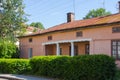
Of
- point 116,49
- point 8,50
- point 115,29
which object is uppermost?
point 115,29

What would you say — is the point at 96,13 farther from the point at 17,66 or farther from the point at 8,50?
the point at 17,66

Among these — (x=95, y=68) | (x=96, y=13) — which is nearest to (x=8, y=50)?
(x=95, y=68)

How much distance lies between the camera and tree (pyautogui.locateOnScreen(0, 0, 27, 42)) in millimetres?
27844

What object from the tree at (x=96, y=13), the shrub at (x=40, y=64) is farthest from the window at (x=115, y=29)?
the tree at (x=96, y=13)

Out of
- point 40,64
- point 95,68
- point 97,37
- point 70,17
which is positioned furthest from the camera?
point 70,17

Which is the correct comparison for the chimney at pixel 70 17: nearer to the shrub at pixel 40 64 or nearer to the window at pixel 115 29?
the window at pixel 115 29

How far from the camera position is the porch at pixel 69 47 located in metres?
25.4

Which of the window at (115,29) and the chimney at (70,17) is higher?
the chimney at (70,17)

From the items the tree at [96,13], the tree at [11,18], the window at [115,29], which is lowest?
the window at [115,29]

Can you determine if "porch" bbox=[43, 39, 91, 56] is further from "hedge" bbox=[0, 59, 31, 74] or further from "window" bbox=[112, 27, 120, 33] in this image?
"hedge" bbox=[0, 59, 31, 74]

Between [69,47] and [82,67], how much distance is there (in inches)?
568

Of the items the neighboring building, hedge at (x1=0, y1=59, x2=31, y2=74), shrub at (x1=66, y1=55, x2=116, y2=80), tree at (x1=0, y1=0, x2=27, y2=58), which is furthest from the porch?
shrub at (x1=66, y1=55, x2=116, y2=80)

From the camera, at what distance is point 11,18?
92.2 feet

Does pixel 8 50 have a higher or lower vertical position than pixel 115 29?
lower
